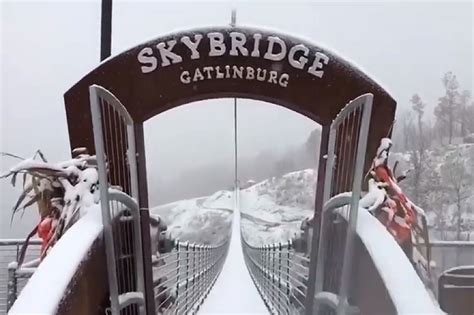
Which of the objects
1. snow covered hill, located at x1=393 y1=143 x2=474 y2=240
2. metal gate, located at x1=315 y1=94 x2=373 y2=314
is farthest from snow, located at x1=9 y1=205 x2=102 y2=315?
snow covered hill, located at x1=393 y1=143 x2=474 y2=240

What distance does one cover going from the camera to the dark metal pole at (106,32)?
12.3 ft

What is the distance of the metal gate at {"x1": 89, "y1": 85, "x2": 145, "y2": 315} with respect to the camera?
81.7 inches

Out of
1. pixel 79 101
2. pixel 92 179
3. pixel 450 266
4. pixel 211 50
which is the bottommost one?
pixel 450 266

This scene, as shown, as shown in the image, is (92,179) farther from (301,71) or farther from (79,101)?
(301,71)

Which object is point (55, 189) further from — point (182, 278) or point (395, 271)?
point (395, 271)

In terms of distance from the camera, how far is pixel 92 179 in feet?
8.84

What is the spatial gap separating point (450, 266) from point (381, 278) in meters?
1.20

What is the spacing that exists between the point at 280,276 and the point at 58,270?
2214 millimetres

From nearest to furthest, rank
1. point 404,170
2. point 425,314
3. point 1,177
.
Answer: point 425,314 < point 1,177 < point 404,170

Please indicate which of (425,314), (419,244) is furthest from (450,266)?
(425,314)

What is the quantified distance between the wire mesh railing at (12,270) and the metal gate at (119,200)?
1.64 feet

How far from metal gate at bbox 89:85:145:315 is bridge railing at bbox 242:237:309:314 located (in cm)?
81

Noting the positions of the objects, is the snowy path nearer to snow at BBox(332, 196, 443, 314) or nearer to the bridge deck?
the bridge deck

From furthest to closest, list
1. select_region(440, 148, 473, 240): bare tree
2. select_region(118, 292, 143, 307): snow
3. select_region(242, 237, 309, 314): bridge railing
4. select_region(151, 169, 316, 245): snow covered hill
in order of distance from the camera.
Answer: select_region(440, 148, 473, 240): bare tree, select_region(151, 169, 316, 245): snow covered hill, select_region(242, 237, 309, 314): bridge railing, select_region(118, 292, 143, 307): snow
